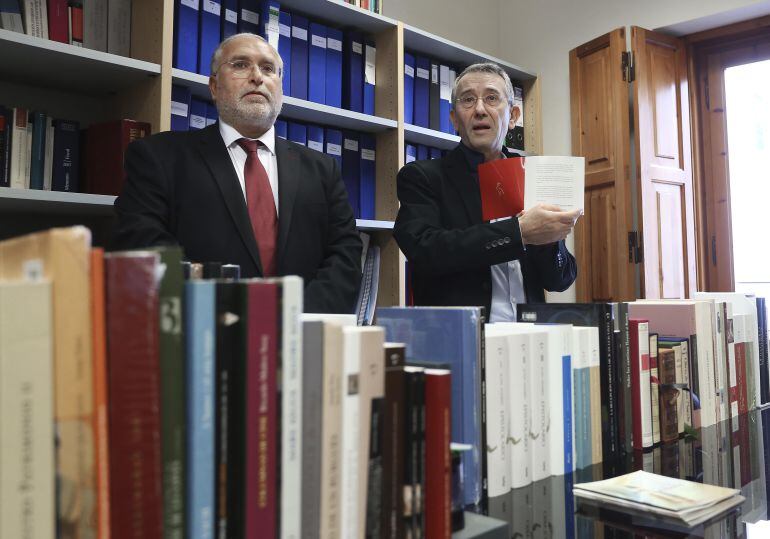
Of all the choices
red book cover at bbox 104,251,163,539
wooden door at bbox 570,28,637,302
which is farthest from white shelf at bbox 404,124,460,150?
red book cover at bbox 104,251,163,539

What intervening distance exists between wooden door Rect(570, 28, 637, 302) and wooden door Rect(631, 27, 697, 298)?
0.23 ft

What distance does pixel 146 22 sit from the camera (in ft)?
6.80

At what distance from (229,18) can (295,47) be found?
294 millimetres

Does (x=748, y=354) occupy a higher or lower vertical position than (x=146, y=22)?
lower

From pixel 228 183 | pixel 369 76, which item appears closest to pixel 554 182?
pixel 228 183

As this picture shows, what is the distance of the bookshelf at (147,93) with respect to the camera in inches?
74.7

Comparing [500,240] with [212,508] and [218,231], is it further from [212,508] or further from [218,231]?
[212,508]

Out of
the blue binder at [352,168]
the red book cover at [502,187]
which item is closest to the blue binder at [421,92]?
the blue binder at [352,168]

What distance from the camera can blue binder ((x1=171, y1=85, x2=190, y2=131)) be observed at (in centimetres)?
213

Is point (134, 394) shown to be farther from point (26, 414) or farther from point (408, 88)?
point (408, 88)

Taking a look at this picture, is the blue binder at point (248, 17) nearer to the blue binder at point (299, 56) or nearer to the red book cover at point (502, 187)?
the blue binder at point (299, 56)

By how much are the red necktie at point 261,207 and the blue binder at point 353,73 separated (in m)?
0.90

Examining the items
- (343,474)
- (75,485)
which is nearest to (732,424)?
(343,474)

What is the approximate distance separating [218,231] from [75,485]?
130 cm
